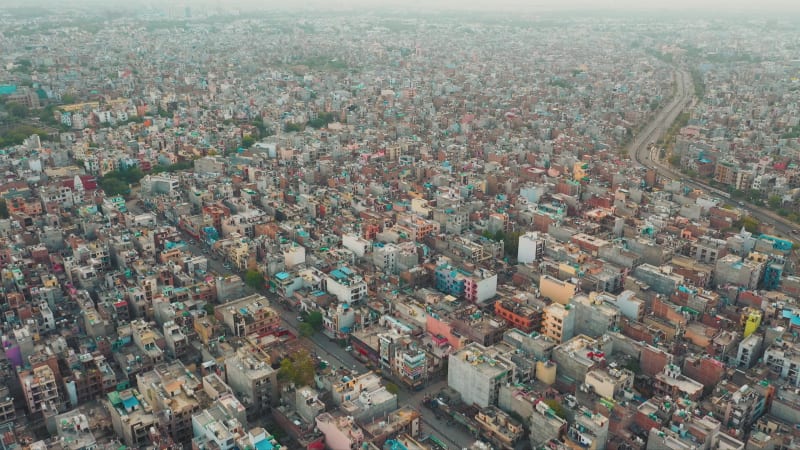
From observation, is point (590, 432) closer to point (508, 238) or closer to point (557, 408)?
point (557, 408)

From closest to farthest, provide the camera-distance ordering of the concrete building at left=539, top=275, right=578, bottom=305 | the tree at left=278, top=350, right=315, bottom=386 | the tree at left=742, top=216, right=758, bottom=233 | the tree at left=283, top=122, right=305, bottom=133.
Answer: the tree at left=278, top=350, right=315, bottom=386 < the concrete building at left=539, top=275, right=578, bottom=305 < the tree at left=742, top=216, right=758, bottom=233 < the tree at left=283, top=122, right=305, bottom=133

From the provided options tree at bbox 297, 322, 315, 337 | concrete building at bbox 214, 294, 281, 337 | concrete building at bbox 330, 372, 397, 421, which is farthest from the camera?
tree at bbox 297, 322, 315, 337

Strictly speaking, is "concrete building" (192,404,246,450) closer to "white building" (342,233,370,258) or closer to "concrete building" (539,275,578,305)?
"white building" (342,233,370,258)

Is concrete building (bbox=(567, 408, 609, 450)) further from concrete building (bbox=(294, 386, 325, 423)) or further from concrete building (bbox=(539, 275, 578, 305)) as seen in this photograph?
concrete building (bbox=(539, 275, 578, 305))

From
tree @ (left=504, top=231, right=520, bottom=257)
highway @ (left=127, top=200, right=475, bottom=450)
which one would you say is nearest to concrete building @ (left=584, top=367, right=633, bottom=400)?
highway @ (left=127, top=200, right=475, bottom=450)

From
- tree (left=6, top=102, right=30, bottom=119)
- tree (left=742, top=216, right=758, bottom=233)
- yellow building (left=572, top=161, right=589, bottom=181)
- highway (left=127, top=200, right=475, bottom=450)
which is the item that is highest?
tree (left=6, top=102, right=30, bottom=119)

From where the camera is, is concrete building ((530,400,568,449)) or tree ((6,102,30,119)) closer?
concrete building ((530,400,568,449))

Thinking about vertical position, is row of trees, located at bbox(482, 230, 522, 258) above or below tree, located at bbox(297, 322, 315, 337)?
above
